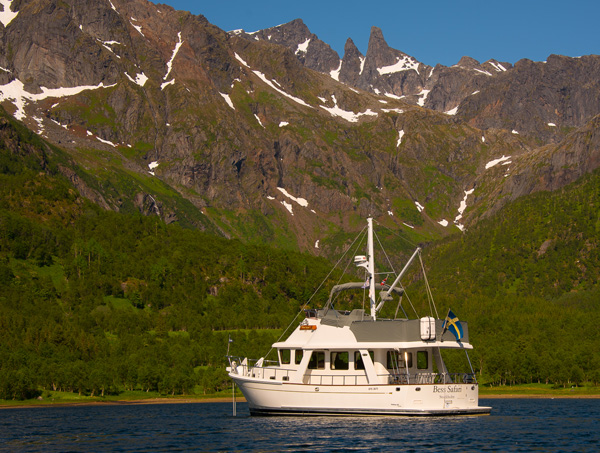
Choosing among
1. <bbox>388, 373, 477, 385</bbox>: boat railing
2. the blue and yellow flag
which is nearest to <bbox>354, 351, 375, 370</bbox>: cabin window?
<bbox>388, 373, 477, 385</bbox>: boat railing

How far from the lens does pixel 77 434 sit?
7919cm

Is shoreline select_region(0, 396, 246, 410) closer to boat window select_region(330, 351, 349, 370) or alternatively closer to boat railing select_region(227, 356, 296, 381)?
boat railing select_region(227, 356, 296, 381)

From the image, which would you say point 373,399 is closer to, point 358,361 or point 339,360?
point 358,361

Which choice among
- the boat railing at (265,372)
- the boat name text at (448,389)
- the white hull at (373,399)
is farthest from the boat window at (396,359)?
the boat railing at (265,372)

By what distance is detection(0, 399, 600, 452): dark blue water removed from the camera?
6319 centimetres

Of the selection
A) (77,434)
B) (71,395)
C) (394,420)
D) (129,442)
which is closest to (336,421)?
(394,420)

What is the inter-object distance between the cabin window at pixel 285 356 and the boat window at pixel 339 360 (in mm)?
5758

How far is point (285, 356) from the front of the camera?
289 ft

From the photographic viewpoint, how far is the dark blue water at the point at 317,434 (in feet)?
207

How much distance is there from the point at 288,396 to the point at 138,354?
118m

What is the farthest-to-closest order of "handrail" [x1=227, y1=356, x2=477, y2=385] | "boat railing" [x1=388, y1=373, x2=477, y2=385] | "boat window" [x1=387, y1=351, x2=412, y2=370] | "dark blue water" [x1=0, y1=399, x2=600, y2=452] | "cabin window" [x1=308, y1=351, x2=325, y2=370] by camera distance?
"cabin window" [x1=308, y1=351, x2=325, y2=370] < "boat window" [x1=387, y1=351, x2=412, y2=370] < "handrail" [x1=227, y1=356, x2=477, y2=385] < "boat railing" [x1=388, y1=373, x2=477, y2=385] < "dark blue water" [x1=0, y1=399, x2=600, y2=452]

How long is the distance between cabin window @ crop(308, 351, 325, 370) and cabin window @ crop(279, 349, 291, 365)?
132 inches

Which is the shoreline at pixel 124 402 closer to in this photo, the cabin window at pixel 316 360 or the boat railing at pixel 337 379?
the cabin window at pixel 316 360

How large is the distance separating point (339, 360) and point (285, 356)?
7.07 m
